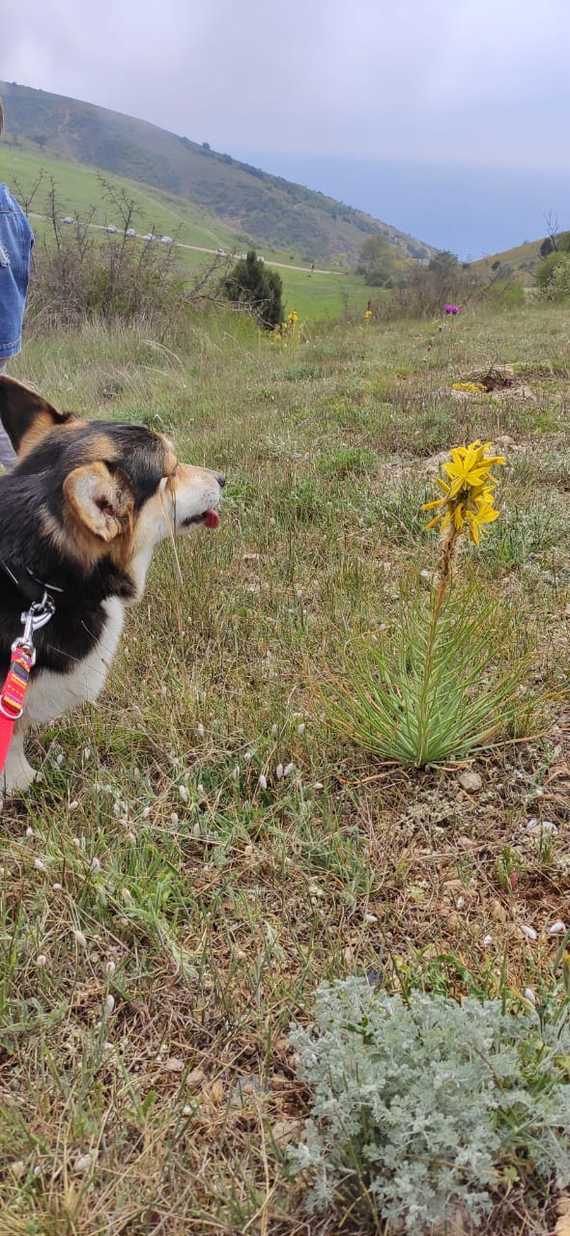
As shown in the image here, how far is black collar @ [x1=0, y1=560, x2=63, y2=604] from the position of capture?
257 cm

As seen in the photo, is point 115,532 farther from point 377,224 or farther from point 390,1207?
point 377,224

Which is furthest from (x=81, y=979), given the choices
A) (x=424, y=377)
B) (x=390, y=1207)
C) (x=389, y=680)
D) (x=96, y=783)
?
(x=424, y=377)

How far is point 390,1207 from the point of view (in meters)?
1.30

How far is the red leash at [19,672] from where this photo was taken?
6.84 feet

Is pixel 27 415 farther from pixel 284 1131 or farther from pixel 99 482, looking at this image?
pixel 284 1131

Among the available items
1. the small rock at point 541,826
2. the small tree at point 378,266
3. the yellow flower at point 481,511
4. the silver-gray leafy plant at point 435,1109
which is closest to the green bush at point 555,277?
the small tree at point 378,266

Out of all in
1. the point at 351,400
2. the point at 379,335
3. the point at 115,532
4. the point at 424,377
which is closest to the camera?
the point at 115,532

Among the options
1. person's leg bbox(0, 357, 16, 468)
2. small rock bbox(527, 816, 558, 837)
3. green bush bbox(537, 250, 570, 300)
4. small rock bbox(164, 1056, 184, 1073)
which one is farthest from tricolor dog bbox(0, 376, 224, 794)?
green bush bbox(537, 250, 570, 300)

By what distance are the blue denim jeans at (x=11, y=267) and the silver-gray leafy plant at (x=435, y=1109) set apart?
4.93m

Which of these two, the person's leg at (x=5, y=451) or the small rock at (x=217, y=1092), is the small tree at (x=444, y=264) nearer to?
the person's leg at (x=5, y=451)

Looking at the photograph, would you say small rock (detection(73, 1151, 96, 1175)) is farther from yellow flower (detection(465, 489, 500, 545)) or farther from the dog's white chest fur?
yellow flower (detection(465, 489, 500, 545))

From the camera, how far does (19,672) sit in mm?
2250

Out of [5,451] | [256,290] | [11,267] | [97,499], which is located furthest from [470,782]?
[256,290]

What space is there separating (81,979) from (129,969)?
0.14m
